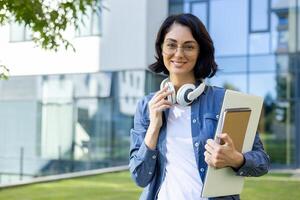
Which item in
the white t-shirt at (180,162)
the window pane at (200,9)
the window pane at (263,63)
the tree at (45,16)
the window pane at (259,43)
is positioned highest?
the window pane at (200,9)

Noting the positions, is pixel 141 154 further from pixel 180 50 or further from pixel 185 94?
pixel 180 50

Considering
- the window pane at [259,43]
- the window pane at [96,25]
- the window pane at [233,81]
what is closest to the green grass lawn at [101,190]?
the window pane at [233,81]

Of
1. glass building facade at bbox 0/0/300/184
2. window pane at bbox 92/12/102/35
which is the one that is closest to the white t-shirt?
glass building facade at bbox 0/0/300/184

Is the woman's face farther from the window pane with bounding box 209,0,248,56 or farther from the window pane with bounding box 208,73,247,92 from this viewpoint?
the window pane with bounding box 209,0,248,56

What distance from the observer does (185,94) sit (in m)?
1.91

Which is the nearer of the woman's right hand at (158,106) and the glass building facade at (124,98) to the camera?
the woman's right hand at (158,106)

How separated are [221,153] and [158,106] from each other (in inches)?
12.1

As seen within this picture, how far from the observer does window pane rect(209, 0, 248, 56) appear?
1939cm

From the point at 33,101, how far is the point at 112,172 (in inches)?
317

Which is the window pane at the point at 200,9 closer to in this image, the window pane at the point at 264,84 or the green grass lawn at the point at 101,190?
the window pane at the point at 264,84

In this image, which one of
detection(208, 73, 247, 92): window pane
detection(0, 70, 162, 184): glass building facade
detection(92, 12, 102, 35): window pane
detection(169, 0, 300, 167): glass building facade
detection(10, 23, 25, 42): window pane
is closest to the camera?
detection(169, 0, 300, 167): glass building facade

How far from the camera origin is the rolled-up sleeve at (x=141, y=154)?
1945 millimetres

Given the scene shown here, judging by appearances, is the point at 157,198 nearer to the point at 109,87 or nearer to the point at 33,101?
the point at 109,87

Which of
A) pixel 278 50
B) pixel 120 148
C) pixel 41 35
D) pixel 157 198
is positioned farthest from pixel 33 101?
pixel 157 198
